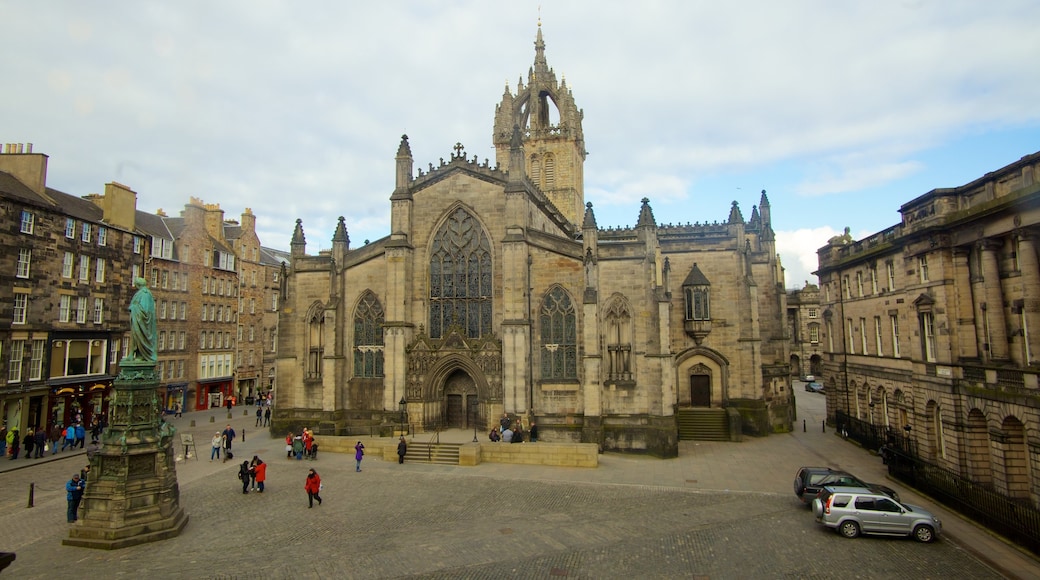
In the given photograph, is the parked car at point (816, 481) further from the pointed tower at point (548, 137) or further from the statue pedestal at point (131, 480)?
the pointed tower at point (548, 137)

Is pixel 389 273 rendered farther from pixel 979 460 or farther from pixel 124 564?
pixel 979 460

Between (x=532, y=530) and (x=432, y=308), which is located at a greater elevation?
(x=432, y=308)

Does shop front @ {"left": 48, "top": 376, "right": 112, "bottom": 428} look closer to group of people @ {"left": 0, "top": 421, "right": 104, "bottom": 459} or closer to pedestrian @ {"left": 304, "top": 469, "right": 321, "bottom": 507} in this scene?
group of people @ {"left": 0, "top": 421, "right": 104, "bottom": 459}

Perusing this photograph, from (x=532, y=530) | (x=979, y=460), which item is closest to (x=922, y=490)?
(x=979, y=460)

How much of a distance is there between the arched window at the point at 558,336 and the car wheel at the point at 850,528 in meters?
14.7

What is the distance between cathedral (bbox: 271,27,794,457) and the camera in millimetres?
29281

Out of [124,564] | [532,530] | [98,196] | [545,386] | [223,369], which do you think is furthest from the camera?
[223,369]

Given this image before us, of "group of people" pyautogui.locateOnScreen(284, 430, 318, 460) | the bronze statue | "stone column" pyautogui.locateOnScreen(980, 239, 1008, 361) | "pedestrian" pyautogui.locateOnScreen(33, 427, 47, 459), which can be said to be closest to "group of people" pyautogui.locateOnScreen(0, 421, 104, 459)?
"pedestrian" pyautogui.locateOnScreen(33, 427, 47, 459)

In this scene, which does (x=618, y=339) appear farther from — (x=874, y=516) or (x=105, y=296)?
(x=105, y=296)

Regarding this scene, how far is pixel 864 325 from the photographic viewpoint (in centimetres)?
3105

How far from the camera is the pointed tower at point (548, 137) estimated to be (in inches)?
2116

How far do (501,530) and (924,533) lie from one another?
1129 cm

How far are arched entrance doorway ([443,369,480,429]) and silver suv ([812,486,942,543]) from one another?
58.8 ft

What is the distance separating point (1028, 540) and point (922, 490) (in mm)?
6078
